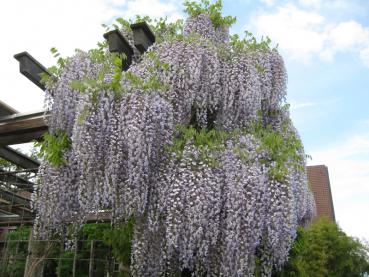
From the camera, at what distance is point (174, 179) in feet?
16.0

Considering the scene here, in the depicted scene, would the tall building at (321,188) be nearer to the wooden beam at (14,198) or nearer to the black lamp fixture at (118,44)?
the wooden beam at (14,198)

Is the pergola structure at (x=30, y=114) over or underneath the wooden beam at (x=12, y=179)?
over

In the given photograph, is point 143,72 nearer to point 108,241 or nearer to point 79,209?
point 79,209

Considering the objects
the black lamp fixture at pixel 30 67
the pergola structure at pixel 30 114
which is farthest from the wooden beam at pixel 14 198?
the black lamp fixture at pixel 30 67

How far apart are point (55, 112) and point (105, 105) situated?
4.24 feet

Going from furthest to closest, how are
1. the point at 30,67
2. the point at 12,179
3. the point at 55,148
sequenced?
the point at 12,179, the point at 30,67, the point at 55,148

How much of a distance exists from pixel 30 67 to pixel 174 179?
313 cm

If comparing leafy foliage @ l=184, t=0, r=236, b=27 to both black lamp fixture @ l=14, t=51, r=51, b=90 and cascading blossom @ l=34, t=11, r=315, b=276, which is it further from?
black lamp fixture @ l=14, t=51, r=51, b=90

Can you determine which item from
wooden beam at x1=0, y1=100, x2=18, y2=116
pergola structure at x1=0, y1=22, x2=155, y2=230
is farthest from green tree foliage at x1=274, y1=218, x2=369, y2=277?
wooden beam at x1=0, y1=100, x2=18, y2=116

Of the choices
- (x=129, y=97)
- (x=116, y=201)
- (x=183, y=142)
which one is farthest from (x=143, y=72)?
(x=116, y=201)

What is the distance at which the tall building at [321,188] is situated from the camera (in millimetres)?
31266

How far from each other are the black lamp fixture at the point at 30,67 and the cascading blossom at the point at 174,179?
112cm

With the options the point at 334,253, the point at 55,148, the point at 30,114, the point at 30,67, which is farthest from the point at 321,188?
the point at 55,148

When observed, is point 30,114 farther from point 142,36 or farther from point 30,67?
point 142,36
